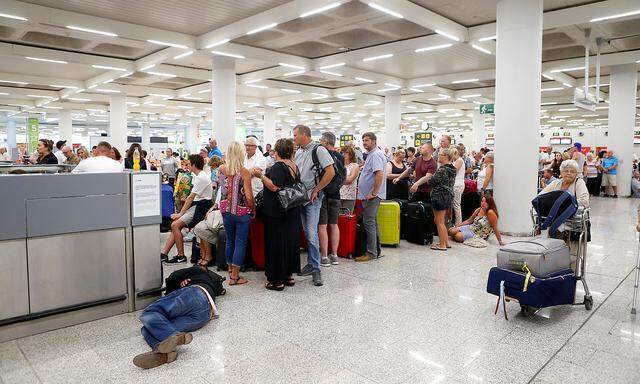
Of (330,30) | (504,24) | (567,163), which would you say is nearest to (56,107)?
(330,30)

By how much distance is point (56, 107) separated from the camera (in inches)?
1058

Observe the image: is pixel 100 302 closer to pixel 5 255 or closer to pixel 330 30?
pixel 5 255

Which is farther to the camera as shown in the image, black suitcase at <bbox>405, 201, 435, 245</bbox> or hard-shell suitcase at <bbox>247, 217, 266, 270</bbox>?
black suitcase at <bbox>405, 201, 435, 245</bbox>

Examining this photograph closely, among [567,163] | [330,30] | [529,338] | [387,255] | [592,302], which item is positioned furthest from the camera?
[330,30]

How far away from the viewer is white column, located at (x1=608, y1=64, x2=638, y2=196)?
1424 cm

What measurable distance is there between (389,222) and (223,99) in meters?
8.66

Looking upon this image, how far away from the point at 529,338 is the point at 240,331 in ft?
7.57

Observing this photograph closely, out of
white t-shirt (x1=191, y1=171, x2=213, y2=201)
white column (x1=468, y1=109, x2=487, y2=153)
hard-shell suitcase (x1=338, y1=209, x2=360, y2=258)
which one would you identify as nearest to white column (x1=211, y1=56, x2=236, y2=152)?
white t-shirt (x1=191, y1=171, x2=213, y2=201)

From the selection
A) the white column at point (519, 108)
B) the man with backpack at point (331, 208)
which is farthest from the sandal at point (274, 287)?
the white column at point (519, 108)

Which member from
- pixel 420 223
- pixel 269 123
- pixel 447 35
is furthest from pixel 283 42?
pixel 269 123

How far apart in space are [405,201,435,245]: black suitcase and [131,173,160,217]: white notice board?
4.38 meters

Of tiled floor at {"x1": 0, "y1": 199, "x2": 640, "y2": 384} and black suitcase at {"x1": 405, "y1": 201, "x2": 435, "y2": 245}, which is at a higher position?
black suitcase at {"x1": 405, "y1": 201, "x2": 435, "y2": 245}

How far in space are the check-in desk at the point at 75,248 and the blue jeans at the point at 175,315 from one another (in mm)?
646

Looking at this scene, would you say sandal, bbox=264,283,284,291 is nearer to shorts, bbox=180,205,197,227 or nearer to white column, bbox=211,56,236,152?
shorts, bbox=180,205,197,227
